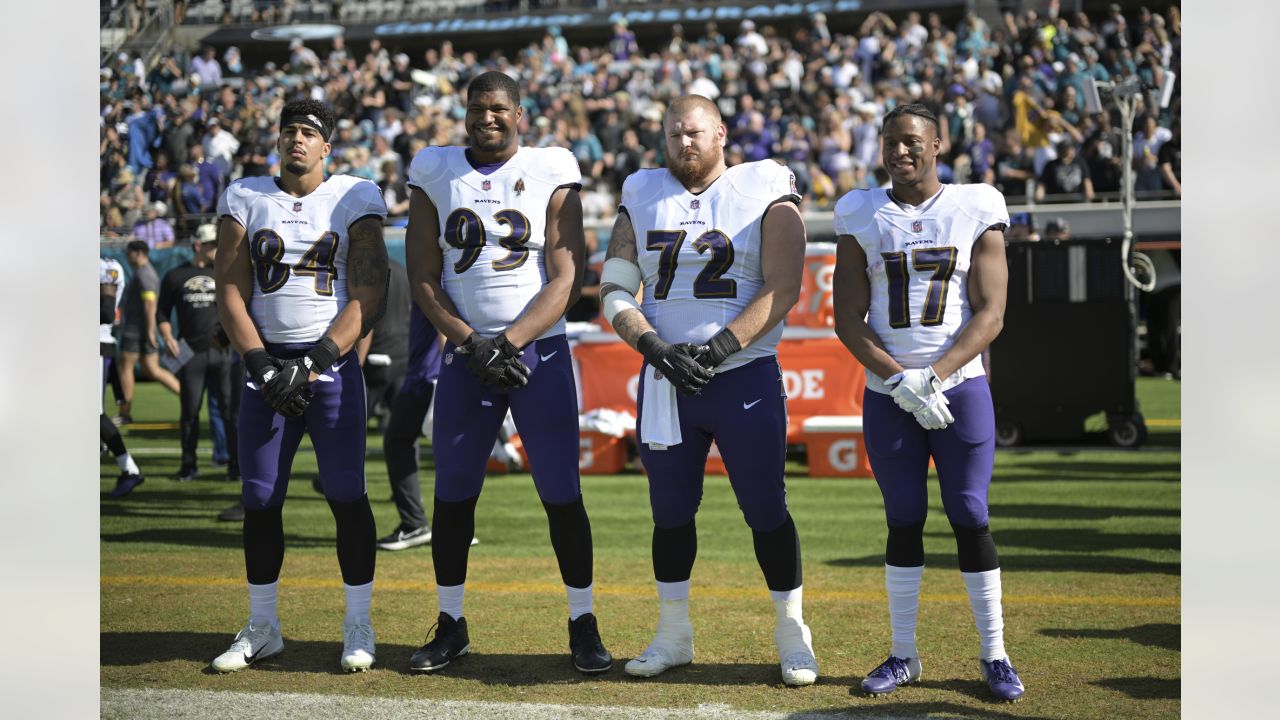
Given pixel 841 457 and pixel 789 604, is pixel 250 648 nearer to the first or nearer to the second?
pixel 789 604

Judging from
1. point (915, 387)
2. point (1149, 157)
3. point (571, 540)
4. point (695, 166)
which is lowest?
→ point (571, 540)

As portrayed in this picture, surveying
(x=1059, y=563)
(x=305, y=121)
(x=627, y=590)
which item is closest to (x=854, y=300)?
(x=305, y=121)

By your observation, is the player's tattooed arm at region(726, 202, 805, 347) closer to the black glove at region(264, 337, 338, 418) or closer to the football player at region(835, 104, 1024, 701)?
the football player at region(835, 104, 1024, 701)

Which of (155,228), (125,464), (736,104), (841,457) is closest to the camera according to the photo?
(125,464)

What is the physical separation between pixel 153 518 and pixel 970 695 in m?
6.14

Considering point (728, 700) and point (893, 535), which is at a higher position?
point (893, 535)

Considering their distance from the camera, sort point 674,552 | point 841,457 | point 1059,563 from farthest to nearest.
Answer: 1. point 841,457
2. point 1059,563
3. point 674,552

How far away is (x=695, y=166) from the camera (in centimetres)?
488

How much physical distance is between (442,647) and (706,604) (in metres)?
1.57

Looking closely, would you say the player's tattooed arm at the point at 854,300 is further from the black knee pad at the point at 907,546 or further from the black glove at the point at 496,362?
the black glove at the point at 496,362

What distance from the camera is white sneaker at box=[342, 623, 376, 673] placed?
195 inches

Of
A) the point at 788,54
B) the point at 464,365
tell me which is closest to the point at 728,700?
the point at 464,365
